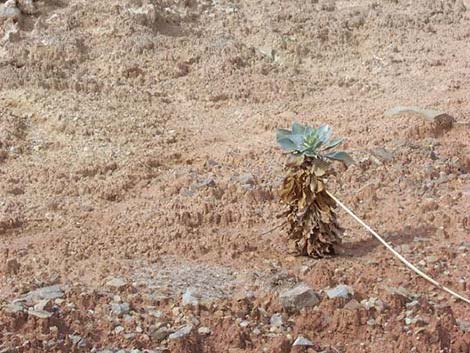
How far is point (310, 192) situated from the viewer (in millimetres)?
4109

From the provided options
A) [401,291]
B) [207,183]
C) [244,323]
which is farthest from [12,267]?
[401,291]

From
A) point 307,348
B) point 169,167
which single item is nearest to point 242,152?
point 169,167

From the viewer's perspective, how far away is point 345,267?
13.3 feet

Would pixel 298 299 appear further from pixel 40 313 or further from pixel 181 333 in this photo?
pixel 40 313

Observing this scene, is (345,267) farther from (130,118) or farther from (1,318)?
(130,118)

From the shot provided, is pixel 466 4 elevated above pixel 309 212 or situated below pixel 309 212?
above

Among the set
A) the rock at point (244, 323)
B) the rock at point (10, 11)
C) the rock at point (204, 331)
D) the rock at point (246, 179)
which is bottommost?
the rock at point (244, 323)

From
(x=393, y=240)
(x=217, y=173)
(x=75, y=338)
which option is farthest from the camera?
(x=217, y=173)

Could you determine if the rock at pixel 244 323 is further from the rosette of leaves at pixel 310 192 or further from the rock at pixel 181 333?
the rosette of leaves at pixel 310 192

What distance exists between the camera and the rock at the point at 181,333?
345 centimetres

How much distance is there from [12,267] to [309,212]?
1543 mm

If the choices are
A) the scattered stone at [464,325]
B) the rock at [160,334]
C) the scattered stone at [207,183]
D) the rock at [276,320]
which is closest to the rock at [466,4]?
the scattered stone at [207,183]

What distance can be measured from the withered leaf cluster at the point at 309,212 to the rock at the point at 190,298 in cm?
73

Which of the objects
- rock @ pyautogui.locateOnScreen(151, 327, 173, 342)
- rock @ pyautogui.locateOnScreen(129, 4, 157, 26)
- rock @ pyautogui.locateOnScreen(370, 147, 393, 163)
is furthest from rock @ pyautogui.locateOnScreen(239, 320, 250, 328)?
rock @ pyautogui.locateOnScreen(129, 4, 157, 26)
